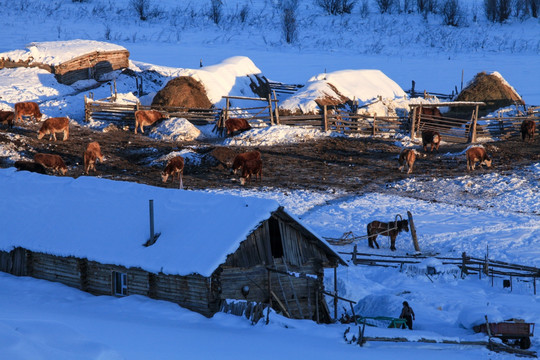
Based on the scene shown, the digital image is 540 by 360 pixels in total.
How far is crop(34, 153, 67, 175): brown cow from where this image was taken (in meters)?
29.2

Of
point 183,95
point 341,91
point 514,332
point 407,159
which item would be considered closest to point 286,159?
point 407,159

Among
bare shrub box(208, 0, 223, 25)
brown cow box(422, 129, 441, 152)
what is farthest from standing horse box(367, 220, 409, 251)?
bare shrub box(208, 0, 223, 25)

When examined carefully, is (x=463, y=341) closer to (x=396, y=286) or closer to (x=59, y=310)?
(x=396, y=286)

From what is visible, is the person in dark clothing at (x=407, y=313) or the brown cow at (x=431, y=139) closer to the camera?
the person in dark clothing at (x=407, y=313)

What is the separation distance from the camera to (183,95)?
130 ft

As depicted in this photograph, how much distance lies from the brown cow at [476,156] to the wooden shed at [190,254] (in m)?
14.8

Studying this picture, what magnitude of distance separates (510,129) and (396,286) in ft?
65.7

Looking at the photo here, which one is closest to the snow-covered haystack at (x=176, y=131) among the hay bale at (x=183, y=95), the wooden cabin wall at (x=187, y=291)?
the hay bale at (x=183, y=95)

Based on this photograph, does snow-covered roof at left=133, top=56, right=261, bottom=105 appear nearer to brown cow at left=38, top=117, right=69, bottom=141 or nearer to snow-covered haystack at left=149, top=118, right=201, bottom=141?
snow-covered haystack at left=149, top=118, right=201, bottom=141

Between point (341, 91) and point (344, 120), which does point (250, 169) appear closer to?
point (344, 120)

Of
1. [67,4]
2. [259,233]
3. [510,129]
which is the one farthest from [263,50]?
[259,233]

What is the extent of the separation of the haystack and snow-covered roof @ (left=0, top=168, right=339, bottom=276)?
29.4 meters

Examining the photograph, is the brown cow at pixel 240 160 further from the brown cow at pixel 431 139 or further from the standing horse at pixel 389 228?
the brown cow at pixel 431 139

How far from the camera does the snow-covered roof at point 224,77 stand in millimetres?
40969
